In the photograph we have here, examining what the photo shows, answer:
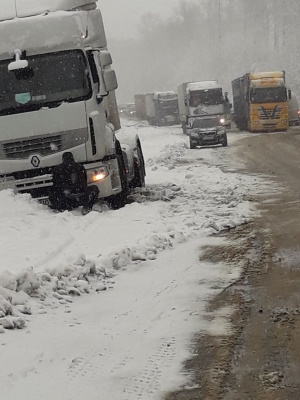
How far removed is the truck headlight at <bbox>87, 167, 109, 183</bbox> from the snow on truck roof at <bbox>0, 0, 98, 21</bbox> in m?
2.98

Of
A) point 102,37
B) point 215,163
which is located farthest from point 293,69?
point 102,37

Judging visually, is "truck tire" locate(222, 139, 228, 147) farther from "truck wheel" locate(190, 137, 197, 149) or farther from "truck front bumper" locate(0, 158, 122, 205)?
"truck front bumper" locate(0, 158, 122, 205)

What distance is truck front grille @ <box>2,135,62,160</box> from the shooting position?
37.0ft

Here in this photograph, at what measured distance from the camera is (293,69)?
65062mm

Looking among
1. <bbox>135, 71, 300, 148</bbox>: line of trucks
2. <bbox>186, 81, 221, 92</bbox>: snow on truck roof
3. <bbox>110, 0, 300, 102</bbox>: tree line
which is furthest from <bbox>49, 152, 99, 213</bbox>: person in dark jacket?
<bbox>110, 0, 300, 102</bbox>: tree line

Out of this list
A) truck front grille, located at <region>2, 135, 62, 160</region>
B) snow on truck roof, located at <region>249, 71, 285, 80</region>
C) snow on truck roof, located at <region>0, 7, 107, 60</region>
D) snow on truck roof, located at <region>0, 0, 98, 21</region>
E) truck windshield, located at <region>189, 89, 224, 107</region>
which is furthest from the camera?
snow on truck roof, located at <region>249, 71, 285, 80</region>

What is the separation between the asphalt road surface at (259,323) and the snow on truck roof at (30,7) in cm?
515

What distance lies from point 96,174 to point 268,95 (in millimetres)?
25152

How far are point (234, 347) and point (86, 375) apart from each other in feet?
3.86

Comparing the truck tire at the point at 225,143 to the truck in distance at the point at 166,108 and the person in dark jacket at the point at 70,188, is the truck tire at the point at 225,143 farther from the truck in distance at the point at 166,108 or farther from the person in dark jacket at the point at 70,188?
the truck in distance at the point at 166,108

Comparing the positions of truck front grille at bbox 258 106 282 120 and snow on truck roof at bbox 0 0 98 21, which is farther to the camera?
truck front grille at bbox 258 106 282 120

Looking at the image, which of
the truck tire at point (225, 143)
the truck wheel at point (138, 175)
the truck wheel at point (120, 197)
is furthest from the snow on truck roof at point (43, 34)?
the truck tire at point (225, 143)

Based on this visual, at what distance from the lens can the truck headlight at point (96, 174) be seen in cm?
1149

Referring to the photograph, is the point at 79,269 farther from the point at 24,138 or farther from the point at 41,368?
the point at 24,138
